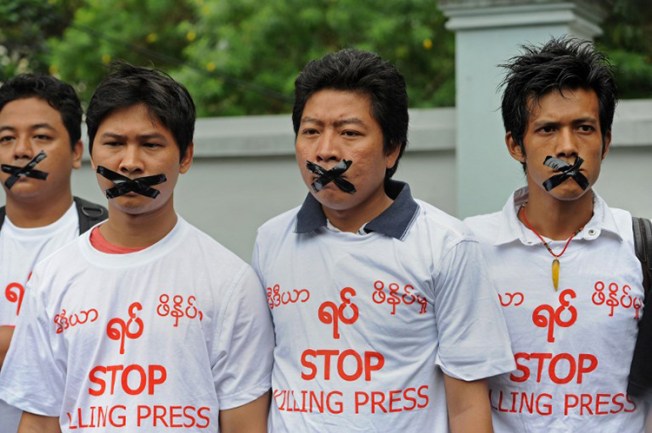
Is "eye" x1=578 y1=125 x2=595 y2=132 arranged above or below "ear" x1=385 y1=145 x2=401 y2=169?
above

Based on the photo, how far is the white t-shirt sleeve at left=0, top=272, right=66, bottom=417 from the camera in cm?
349

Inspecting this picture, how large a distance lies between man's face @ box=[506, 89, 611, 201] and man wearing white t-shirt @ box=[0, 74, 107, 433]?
5.52 feet

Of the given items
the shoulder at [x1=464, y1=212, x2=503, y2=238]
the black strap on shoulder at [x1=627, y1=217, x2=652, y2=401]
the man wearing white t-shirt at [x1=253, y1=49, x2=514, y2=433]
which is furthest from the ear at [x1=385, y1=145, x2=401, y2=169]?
the black strap on shoulder at [x1=627, y1=217, x2=652, y2=401]

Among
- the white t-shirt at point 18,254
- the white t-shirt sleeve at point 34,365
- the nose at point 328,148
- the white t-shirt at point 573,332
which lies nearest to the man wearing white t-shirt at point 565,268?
the white t-shirt at point 573,332

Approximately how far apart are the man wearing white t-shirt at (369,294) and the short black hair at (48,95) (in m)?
1.23

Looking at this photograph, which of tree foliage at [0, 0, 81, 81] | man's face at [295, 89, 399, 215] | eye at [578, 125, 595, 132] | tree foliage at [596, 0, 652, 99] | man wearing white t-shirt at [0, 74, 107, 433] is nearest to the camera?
man's face at [295, 89, 399, 215]

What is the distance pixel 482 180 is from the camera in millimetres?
6090

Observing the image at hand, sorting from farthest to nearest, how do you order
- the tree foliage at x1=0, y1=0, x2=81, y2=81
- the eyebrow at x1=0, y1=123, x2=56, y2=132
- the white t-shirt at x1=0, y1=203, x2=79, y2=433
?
1. the tree foliage at x1=0, y1=0, x2=81, y2=81
2. the eyebrow at x1=0, y1=123, x2=56, y2=132
3. the white t-shirt at x1=0, y1=203, x2=79, y2=433

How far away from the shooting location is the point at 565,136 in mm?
3467

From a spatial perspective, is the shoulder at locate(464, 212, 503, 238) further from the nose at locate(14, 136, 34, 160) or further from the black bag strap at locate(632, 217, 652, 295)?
the nose at locate(14, 136, 34, 160)

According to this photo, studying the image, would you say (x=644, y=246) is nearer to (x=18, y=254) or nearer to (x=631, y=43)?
(x=18, y=254)

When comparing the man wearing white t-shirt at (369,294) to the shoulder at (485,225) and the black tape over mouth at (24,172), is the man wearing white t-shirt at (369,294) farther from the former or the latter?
the black tape over mouth at (24,172)

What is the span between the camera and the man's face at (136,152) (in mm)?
3449

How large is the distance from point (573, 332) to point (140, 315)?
1.33 metres
